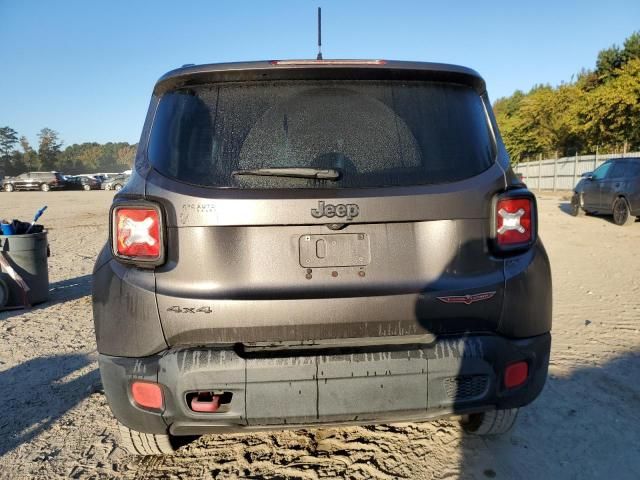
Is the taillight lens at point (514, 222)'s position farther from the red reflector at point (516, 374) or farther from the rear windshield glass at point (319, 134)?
the red reflector at point (516, 374)

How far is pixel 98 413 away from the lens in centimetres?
311

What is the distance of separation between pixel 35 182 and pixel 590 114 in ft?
153

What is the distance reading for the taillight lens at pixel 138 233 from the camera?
76.3 inches

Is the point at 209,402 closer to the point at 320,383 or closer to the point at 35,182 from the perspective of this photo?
the point at 320,383

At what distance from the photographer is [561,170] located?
28500mm

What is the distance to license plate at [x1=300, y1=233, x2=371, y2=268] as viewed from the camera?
1934 mm

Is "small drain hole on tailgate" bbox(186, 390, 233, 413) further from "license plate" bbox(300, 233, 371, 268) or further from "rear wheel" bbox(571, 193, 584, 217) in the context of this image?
"rear wheel" bbox(571, 193, 584, 217)

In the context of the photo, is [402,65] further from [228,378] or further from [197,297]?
[228,378]

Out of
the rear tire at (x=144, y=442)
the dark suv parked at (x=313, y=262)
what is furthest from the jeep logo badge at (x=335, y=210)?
the rear tire at (x=144, y=442)

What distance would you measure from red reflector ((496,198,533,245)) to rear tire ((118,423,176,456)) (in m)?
2.00

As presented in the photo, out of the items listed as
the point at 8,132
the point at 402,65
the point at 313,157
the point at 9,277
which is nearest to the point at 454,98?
the point at 402,65

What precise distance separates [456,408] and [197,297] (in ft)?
4.00

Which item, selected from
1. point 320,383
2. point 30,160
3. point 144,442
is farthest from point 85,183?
point 320,383

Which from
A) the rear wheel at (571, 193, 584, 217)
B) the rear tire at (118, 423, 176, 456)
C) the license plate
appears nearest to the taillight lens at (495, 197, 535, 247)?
the license plate
